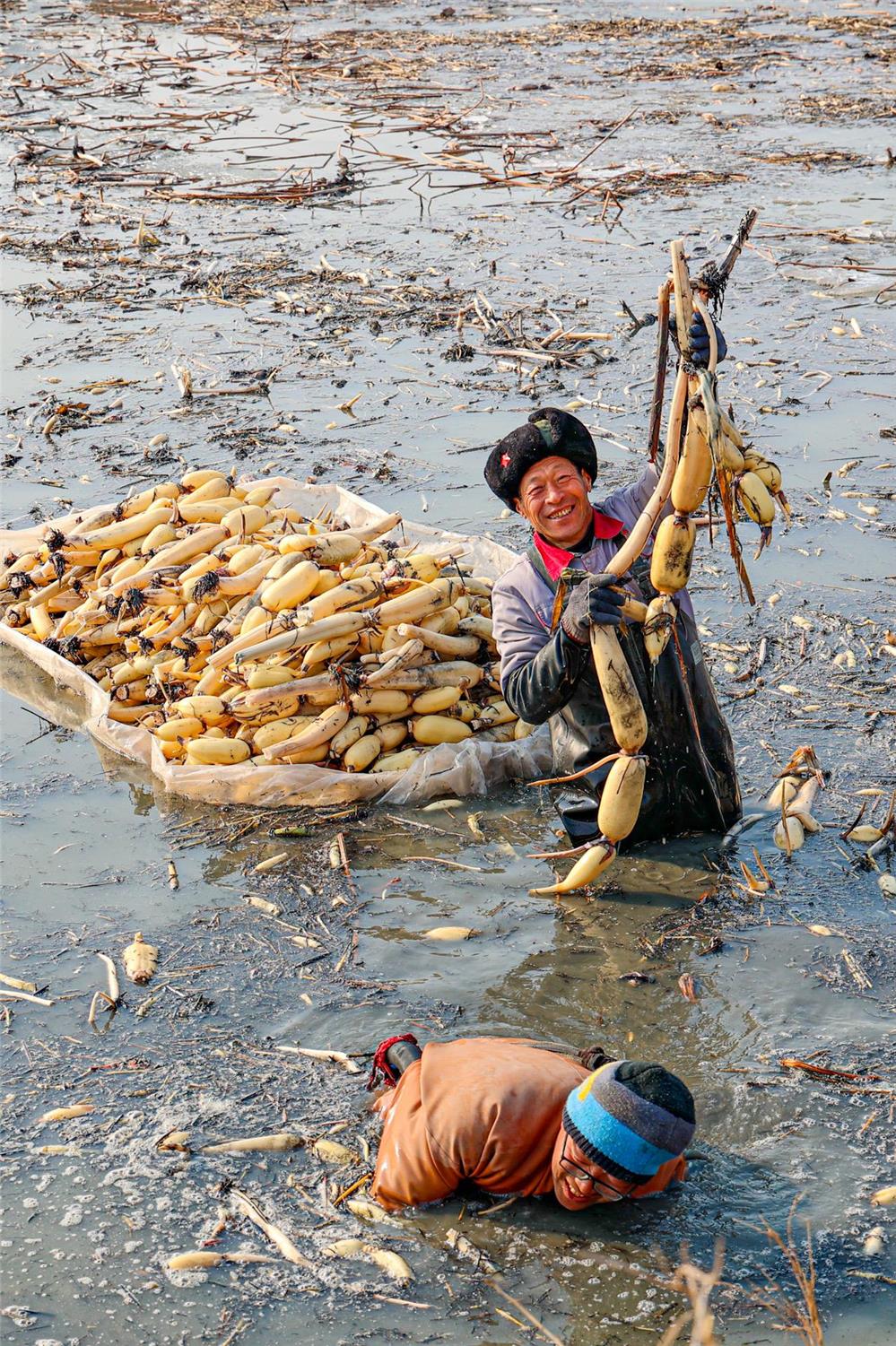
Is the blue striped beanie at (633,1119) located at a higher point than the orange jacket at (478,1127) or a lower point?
higher

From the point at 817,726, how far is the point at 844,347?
396cm

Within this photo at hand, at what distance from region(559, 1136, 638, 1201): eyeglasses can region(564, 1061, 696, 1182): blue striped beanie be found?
0.15 feet

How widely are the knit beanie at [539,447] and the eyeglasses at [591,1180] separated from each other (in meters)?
1.99

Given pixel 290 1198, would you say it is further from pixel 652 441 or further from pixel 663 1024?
pixel 652 441

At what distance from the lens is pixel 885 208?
10.3 metres

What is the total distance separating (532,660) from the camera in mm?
3957

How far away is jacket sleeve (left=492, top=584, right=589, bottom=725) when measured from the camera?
3.73m

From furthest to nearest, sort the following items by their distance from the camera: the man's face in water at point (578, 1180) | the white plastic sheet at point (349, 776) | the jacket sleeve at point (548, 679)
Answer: the white plastic sheet at point (349, 776) → the jacket sleeve at point (548, 679) → the man's face in water at point (578, 1180)

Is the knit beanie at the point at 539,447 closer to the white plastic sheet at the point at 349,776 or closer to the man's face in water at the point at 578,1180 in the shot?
the white plastic sheet at the point at 349,776

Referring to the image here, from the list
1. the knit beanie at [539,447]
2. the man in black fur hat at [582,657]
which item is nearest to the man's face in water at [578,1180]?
the man in black fur hat at [582,657]

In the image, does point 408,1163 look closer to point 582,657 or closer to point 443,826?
point 582,657

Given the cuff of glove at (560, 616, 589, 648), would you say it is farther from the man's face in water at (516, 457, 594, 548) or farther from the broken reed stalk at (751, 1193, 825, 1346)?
the broken reed stalk at (751, 1193, 825, 1346)

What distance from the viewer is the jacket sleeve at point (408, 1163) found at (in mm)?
2848

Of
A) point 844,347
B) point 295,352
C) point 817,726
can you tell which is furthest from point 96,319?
point 817,726
